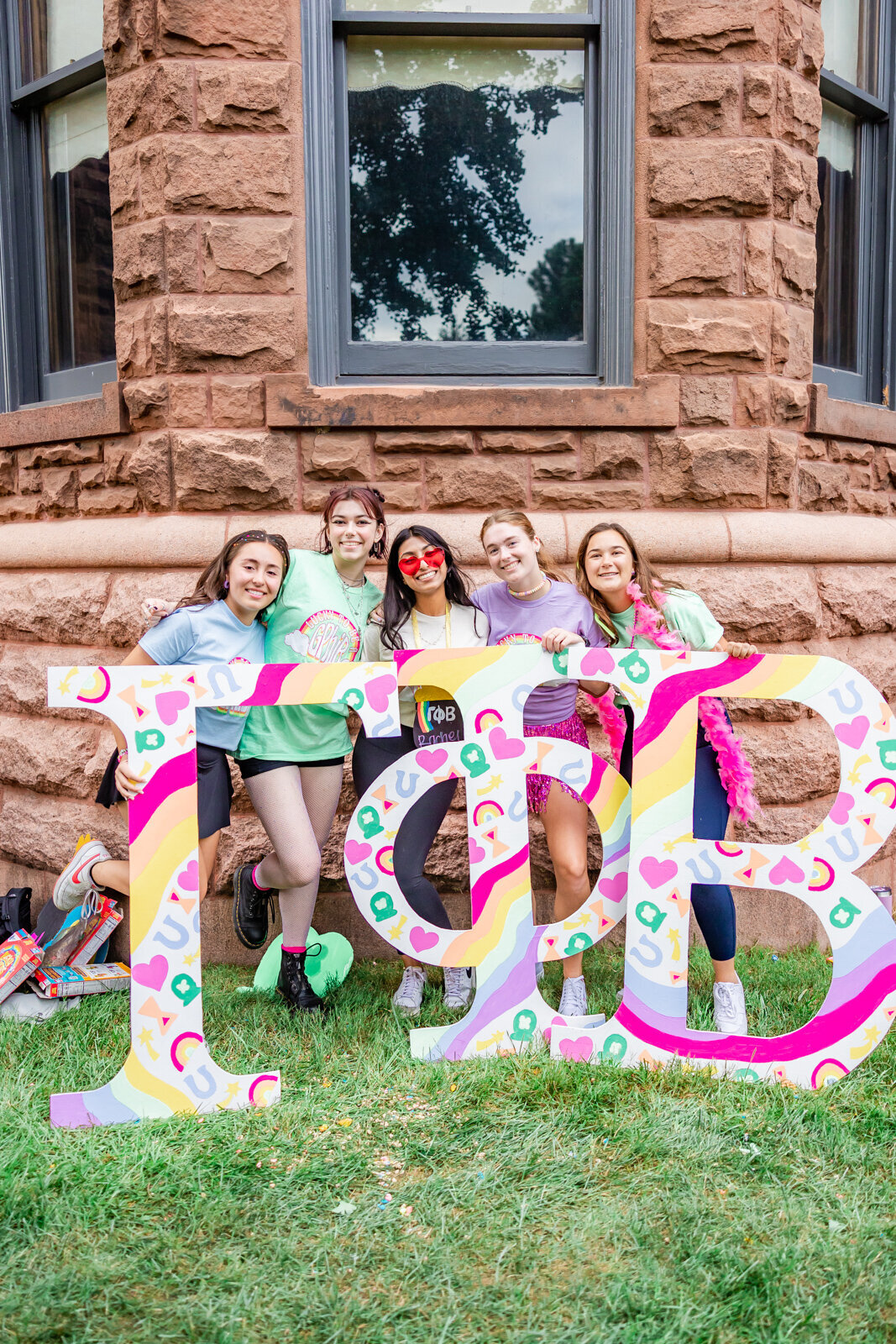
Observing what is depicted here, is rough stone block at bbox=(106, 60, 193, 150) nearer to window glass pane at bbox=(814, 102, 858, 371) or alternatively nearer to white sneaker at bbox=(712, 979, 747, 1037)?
window glass pane at bbox=(814, 102, 858, 371)

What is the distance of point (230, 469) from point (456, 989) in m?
2.20

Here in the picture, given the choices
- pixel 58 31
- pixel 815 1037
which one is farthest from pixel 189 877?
pixel 58 31

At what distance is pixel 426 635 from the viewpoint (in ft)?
11.8

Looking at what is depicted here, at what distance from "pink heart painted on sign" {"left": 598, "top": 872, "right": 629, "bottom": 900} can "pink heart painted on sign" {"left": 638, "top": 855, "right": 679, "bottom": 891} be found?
0.16m

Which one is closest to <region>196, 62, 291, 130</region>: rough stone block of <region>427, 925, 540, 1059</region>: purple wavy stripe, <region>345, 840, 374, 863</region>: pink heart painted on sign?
<region>345, 840, 374, 863</region>: pink heart painted on sign

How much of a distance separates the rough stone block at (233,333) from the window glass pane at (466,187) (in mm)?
429

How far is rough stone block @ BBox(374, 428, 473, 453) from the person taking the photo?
427cm

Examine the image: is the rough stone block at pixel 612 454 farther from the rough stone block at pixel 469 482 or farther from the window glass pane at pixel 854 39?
the window glass pane at pixel 854 39

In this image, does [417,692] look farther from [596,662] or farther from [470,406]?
[470,406]

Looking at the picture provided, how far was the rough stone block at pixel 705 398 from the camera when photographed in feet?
14.2

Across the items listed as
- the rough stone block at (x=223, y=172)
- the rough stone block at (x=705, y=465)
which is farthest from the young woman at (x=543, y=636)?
the rough stone block at (x=223, y=172)

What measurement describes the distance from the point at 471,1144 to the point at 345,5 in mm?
4317

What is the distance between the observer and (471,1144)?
2.76 meters

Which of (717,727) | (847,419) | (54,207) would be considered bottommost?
(717,727)
